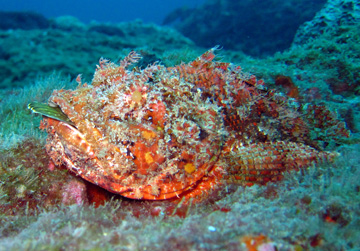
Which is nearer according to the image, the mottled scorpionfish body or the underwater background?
the underwater background

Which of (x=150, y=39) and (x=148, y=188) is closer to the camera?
(x=148, y=188)

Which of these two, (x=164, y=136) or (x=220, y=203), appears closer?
(x=220, y=203)

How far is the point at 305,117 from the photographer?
3754 mm

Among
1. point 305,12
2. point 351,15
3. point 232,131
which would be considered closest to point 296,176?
point 232,131

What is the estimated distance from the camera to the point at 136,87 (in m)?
2.65

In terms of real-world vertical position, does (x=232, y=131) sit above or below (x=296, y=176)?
above

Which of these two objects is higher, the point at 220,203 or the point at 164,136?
the point at 164,136

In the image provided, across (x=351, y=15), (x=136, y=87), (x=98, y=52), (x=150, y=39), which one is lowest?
(x=136, y=87)

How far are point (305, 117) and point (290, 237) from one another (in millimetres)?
2600

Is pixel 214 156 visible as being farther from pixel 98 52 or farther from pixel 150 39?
pixel 150 39

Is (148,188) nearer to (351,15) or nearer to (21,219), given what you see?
(21,219)

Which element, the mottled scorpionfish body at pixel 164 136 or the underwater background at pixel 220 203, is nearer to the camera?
the underwater background at pixel 220 203

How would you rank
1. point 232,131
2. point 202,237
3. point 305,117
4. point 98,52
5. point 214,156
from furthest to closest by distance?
point 98,52 < point 305,117 < point 232,131 < point 214,156 < point 202,237

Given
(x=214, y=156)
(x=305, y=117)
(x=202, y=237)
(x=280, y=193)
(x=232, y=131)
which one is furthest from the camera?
(x=305, y=117)
